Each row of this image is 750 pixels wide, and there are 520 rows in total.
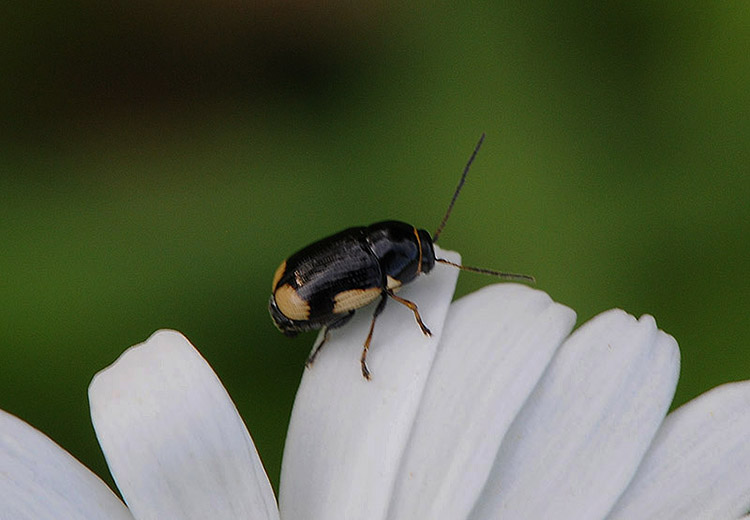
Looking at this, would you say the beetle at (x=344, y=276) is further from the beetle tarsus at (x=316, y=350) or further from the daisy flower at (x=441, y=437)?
the daisy flower at (x=441, y=437)

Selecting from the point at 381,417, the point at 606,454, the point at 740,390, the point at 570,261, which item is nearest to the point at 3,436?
the point at 381,417

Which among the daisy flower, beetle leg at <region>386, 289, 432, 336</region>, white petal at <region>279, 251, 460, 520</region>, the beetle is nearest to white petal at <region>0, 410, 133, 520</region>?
the daisy flower

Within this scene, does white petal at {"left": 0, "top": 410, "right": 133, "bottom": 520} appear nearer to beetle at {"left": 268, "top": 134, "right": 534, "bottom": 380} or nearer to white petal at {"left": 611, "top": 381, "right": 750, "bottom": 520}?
beetle at {"left": 268, "top": 134, "right": 534, "bottom": 380}

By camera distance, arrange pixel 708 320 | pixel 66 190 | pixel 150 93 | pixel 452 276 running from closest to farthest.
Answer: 1. pixel 452 276
2. pixel 708 320
3. pixel 66 190
4. pixel 150 93

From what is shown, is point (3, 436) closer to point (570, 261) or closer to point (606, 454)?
point (606, 454)

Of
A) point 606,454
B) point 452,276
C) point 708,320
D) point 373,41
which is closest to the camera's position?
point 606,454

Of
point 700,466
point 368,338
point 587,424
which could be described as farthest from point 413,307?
point 700,466
